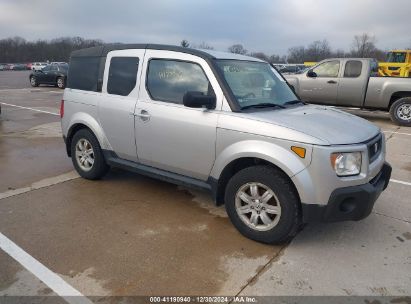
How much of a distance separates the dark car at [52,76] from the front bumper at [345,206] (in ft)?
71.7

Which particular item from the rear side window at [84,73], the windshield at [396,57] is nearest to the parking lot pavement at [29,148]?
the rear side window at [84,73]

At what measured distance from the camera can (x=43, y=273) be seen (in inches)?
124

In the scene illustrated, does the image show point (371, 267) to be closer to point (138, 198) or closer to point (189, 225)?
point (189, 225)

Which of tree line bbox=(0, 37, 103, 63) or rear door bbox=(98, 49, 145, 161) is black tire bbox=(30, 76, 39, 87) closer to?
rear door bbox=(98, 49, 145, 161)

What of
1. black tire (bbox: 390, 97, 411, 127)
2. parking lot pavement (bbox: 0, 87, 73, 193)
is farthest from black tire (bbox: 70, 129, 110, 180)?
black tire (bbox: 390, 97, 411, 127)

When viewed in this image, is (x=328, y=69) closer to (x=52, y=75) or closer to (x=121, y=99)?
(x=121, y=99)

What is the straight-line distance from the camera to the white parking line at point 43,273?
286cm

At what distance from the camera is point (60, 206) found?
14.8 feet

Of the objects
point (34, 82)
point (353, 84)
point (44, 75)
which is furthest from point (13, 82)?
point (353, 84)

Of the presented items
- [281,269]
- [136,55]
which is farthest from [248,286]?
[136,55]

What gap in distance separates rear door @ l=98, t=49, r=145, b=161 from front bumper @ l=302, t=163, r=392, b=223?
231cm

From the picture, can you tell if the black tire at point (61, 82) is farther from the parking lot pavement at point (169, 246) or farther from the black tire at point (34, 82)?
the parking lot pavement at point (169, 246)

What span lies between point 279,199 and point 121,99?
2.39m

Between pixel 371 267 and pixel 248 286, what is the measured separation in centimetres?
116
